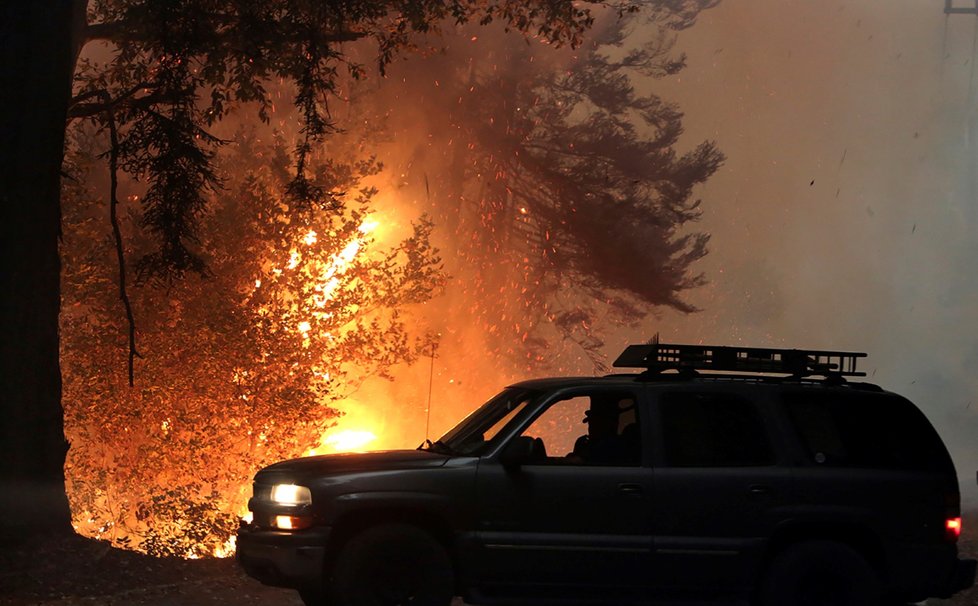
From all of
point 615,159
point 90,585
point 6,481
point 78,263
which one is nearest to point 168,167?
point 6,481

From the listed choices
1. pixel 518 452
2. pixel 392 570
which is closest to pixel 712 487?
pixel 518 452

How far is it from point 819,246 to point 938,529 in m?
68.5

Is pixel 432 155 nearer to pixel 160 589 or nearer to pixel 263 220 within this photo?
pixel 263 220

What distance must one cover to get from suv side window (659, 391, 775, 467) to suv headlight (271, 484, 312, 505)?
246 centimetres

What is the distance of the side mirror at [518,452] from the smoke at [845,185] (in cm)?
5733

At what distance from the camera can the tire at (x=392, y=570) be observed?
9382mm

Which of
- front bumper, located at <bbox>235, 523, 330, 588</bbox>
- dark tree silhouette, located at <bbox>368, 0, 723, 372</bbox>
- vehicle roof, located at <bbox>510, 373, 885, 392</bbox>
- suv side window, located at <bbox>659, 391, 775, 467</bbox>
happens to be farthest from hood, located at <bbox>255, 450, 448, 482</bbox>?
dark tree silhouette, located at <bbox>368, 0, 723, 372</bbox>

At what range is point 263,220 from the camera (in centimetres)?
2352

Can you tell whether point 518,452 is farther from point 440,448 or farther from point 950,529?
point 950,529

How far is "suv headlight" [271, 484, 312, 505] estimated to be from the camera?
9383 mm

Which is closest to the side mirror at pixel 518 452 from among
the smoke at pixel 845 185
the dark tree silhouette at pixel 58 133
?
the dark tree silhouette at pixel 58 133

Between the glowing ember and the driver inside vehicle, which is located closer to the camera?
the driver inside vehicle

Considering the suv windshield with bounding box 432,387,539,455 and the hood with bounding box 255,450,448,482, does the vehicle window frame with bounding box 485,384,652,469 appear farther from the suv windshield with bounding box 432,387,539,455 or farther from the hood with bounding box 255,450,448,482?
the hood with bounding box 255,450,448,482

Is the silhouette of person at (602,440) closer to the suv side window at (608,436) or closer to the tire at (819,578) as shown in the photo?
the suv side window at (608,436)
